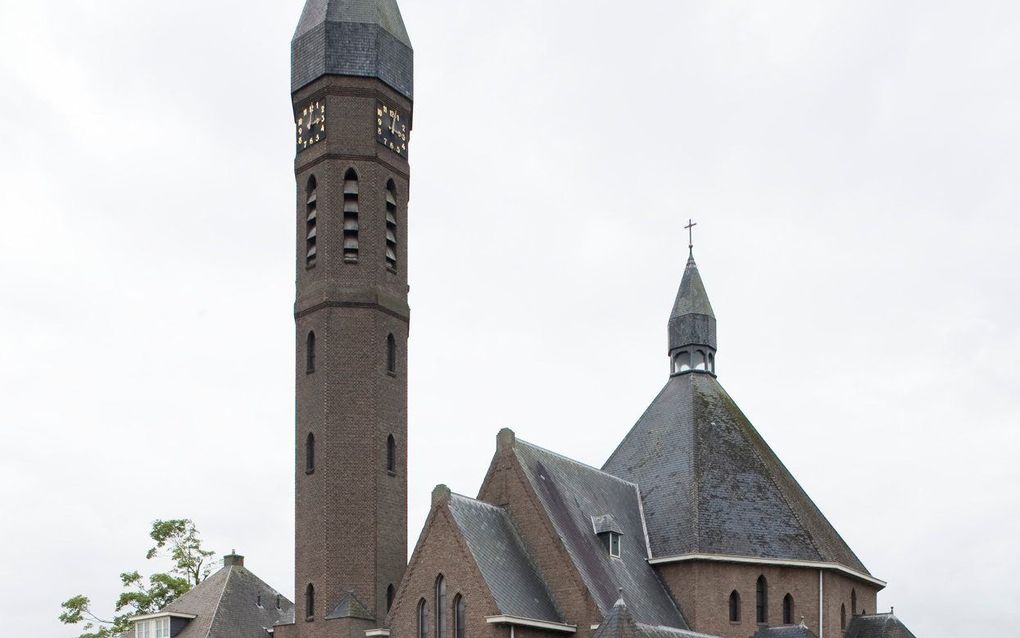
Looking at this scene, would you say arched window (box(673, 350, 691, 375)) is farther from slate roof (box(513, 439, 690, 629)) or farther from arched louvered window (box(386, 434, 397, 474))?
arched louvered window (box(386, 434, 397, 474))

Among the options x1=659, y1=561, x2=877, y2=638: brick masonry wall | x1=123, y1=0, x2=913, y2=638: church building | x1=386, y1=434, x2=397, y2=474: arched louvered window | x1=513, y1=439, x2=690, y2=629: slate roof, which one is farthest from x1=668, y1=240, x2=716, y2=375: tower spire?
x1=386, y1=434, x2=397, y2=474: arched louvered window

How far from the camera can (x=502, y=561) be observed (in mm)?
47094

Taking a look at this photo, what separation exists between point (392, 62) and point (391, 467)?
51.9 feet

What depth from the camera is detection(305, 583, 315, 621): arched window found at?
51.2 meters

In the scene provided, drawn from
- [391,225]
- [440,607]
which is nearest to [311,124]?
[391,225]

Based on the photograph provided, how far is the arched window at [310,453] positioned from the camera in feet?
173

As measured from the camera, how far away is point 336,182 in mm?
54562

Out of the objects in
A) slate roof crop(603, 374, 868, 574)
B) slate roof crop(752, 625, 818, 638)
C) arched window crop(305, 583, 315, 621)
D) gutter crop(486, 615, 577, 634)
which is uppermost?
slate roof crop(603, 374, 868, 574)

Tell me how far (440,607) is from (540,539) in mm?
4104

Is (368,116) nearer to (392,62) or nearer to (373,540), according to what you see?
(392,62)

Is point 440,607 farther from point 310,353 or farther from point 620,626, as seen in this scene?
point 310,353

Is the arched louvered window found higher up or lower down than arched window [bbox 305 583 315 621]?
higher up

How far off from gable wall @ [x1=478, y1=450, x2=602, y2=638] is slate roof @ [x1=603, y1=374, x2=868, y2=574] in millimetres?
6583

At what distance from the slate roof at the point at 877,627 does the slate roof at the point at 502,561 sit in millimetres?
14269
